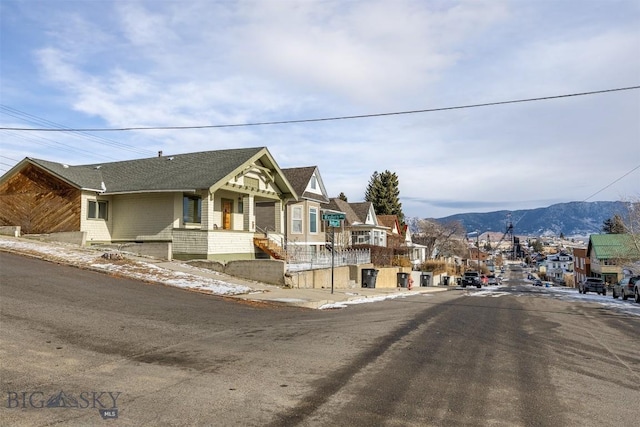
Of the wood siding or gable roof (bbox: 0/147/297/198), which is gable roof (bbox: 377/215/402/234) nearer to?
gable roof (bbox: 0/147/297/198)

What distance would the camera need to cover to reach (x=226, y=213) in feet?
89.1

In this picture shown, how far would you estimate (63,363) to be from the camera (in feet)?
22.4

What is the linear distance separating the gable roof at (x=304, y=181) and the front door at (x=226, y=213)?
24.1 ft

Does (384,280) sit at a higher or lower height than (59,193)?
lower

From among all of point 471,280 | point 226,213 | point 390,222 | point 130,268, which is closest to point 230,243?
point 226,213

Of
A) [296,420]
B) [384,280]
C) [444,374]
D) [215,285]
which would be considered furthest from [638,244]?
[296,420]

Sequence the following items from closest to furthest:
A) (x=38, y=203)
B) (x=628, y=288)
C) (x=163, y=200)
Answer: (x=163, y=200) → (x=38, y=203) → (x=628, y=288)

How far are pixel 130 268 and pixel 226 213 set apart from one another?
9.58m

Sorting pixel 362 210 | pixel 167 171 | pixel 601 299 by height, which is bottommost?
pixel 601 299

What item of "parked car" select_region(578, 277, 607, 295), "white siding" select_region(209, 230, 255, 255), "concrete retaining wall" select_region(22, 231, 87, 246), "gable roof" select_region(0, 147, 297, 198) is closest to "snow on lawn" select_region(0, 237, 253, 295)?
"concrete retaining wall" select_region(22, 231, 87, 246)

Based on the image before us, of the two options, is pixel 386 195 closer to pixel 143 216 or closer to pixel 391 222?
pixel 391 222

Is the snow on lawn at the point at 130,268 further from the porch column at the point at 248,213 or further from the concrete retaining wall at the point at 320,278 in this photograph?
the porch column at the point at 248,213

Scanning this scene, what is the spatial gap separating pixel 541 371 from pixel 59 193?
2447 cm

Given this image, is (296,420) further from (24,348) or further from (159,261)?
(159,261)
